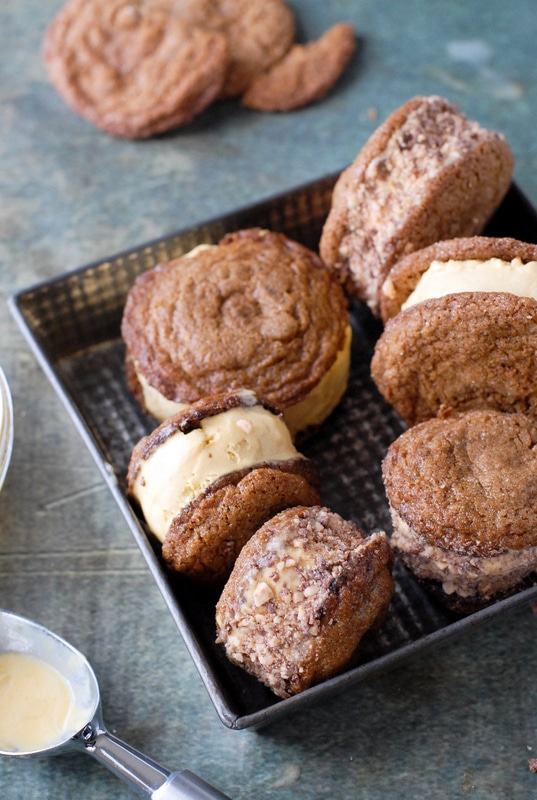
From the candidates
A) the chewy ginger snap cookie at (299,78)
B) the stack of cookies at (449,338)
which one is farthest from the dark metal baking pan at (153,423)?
the chewy ginger snap cookie at (299,78)

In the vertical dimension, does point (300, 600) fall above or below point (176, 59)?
below

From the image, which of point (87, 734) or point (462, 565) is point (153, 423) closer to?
point (87, 734)

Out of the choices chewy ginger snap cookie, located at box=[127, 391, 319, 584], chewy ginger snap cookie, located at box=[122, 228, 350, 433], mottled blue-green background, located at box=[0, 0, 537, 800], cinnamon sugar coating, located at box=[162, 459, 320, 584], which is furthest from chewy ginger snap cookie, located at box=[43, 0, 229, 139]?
cinnamon sugar coating, located at box=[162, 459, 320, 584]

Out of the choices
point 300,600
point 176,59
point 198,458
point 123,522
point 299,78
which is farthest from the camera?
point 299,78

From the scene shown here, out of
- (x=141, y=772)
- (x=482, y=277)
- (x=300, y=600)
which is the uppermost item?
(x=482, y=277)

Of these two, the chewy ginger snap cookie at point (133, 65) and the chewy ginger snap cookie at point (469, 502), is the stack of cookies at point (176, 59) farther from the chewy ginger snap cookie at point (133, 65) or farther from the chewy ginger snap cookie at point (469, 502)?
the chewy ginger snap cookie at point (469, 502)

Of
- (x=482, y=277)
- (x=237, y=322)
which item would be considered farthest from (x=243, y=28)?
(x=482, y=277)
